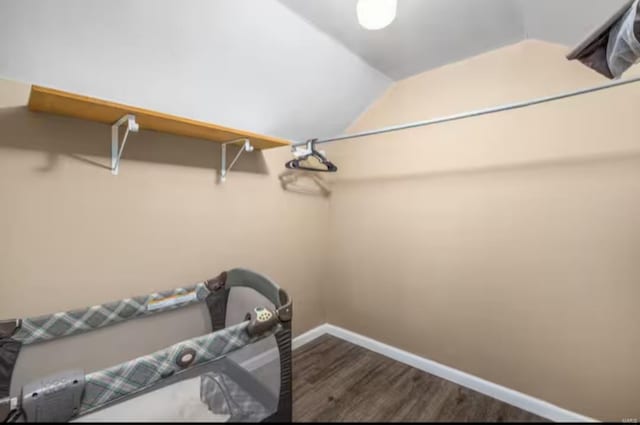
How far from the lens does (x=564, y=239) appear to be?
172 cm

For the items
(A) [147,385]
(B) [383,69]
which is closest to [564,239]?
(B) [383,69]

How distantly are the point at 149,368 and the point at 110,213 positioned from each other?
948 mm

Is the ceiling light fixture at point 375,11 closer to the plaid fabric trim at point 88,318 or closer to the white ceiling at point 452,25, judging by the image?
the white ceiling at point 452,25

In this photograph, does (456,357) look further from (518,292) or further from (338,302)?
(338,302)

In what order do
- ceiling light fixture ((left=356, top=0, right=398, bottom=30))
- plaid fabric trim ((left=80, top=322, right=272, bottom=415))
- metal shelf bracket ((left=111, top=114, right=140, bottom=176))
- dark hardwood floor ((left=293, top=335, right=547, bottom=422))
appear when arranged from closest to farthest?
dark hardwood floor ((left=293, top=335, right=547, bottom=422))
plaid fabric trim ((left=80, top=322, right=272, bottom=415))
ceiling light fixture ((left=356, top=0, right=398, bottom=30))
metal shelf bracket ((left=111, top=114, right=140, bottom=176))

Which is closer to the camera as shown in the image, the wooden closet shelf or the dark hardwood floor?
the dark hardwood floor

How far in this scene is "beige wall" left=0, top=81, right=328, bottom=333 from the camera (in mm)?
1347

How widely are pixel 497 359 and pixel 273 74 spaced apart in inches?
92.3

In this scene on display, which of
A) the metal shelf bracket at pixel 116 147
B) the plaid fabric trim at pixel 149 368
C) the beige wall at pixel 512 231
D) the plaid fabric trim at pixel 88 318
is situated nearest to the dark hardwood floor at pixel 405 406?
the plaid fabric trim at pixel 149 368

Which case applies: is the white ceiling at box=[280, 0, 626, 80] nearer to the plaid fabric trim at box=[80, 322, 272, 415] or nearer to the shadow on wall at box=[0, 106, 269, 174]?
the shadow on wall at box=[0, 106, 269, 174]

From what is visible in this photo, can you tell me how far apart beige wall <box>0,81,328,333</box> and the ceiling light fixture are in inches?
50.1

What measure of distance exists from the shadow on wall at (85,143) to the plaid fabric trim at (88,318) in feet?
2.28

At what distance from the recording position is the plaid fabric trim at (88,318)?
1.28 meters

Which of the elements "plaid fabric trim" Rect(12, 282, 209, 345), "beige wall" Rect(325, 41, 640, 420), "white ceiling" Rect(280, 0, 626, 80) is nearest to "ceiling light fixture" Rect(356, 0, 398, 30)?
"white ceiling" Rect(280, 0, 626, 80)
